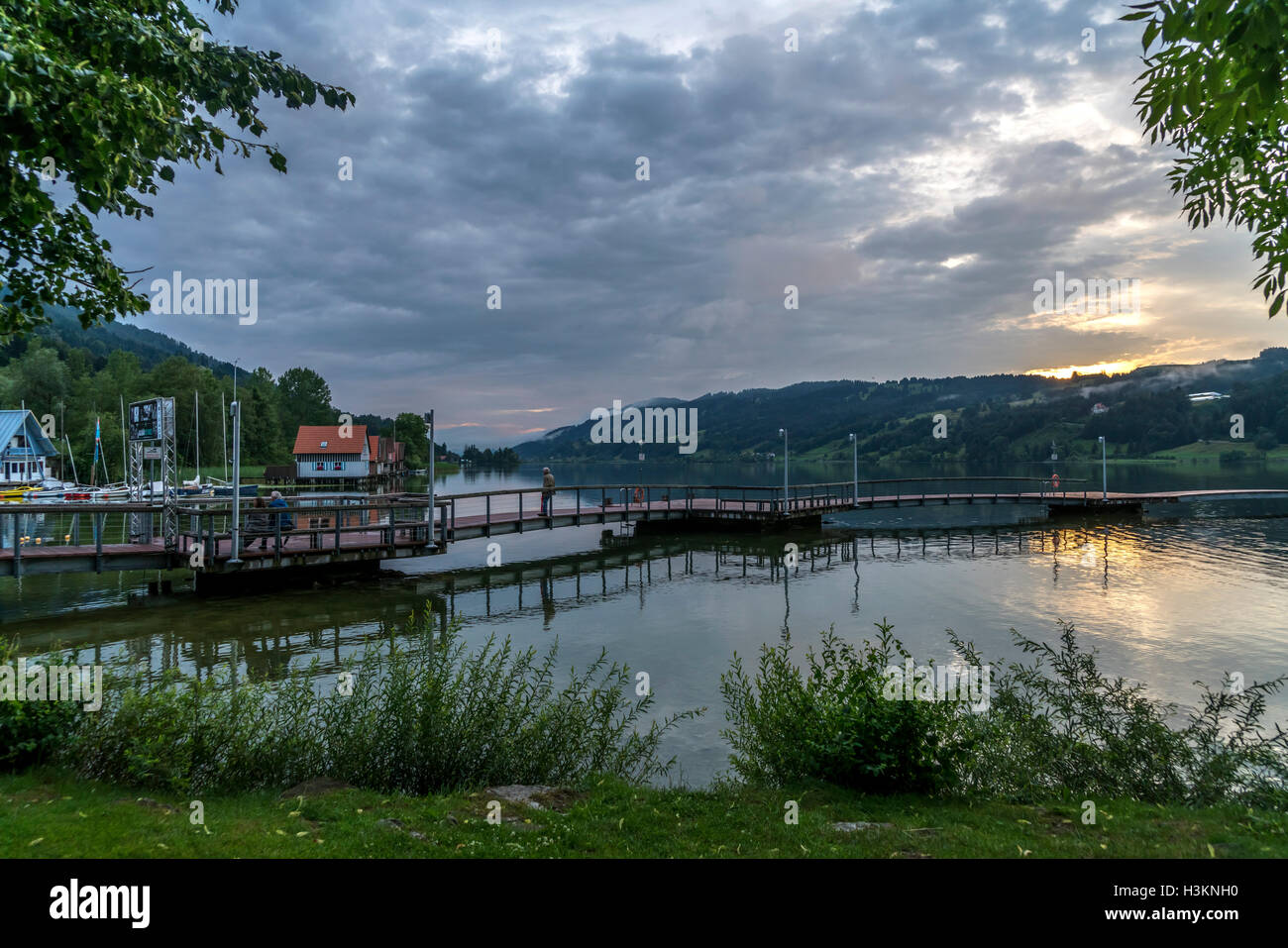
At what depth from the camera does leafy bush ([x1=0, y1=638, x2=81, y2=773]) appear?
6.59m

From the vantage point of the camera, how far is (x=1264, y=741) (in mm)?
7566

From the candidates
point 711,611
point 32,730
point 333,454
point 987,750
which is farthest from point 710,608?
point 333,454

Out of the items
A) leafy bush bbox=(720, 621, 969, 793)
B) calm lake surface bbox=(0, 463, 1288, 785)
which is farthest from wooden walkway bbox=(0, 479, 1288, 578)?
leafy bush bbox=(720, 621, 969, 793)

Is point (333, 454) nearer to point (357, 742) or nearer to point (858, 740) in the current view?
point (357, 742)

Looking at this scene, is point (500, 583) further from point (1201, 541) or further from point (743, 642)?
point (1201, 541)

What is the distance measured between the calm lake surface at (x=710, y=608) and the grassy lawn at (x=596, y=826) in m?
2.66

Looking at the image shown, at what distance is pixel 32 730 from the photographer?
675 centimetres

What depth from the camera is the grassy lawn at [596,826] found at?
195 inches

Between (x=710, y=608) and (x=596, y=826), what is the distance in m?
14.0

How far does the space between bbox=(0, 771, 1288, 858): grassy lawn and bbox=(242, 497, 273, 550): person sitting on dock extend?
15.2m

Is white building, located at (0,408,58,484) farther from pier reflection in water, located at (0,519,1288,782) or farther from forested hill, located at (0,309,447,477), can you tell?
pier reflection in water, located at (0,519,1288,782)

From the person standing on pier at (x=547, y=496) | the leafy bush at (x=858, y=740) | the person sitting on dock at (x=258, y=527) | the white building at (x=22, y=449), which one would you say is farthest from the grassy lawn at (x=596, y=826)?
the white building at (x=22, y=449)

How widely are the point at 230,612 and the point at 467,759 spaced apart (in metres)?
13.2

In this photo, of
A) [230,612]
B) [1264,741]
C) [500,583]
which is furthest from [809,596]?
Result: [230,612]
